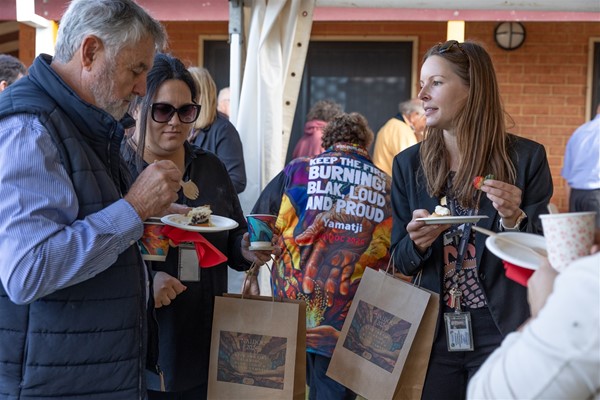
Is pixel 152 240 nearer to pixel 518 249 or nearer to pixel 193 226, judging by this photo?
pixel 193 226

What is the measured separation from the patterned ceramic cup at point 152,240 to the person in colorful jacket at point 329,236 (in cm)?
150

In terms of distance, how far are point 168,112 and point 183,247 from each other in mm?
505

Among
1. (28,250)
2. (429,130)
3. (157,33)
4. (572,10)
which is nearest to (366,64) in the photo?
(572,10)

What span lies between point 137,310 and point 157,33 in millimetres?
803

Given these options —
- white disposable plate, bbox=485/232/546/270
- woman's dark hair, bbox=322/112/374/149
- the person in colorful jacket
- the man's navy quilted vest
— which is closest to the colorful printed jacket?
the person in colorful jacket

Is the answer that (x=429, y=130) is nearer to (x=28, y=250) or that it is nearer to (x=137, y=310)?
(x=137, y=310)

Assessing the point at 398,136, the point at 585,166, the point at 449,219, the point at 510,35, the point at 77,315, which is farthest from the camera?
the point at 510,35

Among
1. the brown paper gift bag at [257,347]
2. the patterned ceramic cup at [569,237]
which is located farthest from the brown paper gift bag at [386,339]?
the patterned ceramic cup at [569,237]

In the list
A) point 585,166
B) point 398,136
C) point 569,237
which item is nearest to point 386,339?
point 569,237

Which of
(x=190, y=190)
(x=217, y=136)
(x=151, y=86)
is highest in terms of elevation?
(x=151, y=86)

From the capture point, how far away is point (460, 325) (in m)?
2.59

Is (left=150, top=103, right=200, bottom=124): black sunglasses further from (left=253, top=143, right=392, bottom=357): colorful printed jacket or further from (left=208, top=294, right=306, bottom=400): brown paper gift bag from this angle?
(left=253, top=143, right=392, bottom=357): colorful printed jacket

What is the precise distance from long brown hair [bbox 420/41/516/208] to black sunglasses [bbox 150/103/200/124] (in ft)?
2.92

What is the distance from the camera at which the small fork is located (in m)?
2.74
